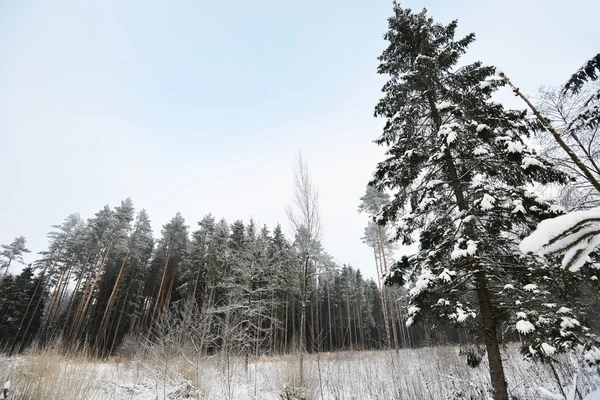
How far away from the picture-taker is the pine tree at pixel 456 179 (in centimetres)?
458

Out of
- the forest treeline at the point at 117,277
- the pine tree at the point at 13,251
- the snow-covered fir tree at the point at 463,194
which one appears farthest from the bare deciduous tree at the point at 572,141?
the pine tree at the point at 13,251

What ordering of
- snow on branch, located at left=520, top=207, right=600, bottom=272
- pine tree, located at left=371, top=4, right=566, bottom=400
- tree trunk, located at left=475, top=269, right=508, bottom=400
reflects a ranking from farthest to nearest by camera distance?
pine tree, located at left=371, top=4, right=566, bottom=400 < tree trunk, located at left=475, top=269, right=508, bottom=400 < snow on branch, located at left=520, top=207, right=600, bottom=272

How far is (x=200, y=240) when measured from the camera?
25656mm

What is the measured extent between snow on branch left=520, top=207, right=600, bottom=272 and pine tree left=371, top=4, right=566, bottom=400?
393 cm

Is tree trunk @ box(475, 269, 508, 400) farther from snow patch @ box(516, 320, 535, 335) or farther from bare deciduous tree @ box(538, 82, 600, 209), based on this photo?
bare deciduous tree @ box(538, 82, 600, 209)

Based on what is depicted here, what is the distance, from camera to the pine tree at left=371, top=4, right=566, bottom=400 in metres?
4.58

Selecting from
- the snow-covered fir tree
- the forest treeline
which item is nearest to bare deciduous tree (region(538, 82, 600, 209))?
the snow-covered fir tree

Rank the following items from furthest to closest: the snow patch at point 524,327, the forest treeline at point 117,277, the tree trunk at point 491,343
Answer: the forest treeline at point 117,277 → the tree trunk at point 491,343 → the snow patch at point 524,327

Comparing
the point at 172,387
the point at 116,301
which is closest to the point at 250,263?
the point at 172,387

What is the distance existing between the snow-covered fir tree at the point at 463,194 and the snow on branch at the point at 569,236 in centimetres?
390

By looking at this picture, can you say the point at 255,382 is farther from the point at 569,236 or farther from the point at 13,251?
the point at 13,251

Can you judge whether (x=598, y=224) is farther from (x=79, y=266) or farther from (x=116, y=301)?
(x=79, y=266)

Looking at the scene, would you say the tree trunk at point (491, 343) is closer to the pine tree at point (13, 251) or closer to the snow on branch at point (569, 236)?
the snow on branch at point (569, 236)

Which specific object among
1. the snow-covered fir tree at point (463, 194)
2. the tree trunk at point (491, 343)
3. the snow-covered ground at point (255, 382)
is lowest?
the snow-covered ground at point (255, 382)
